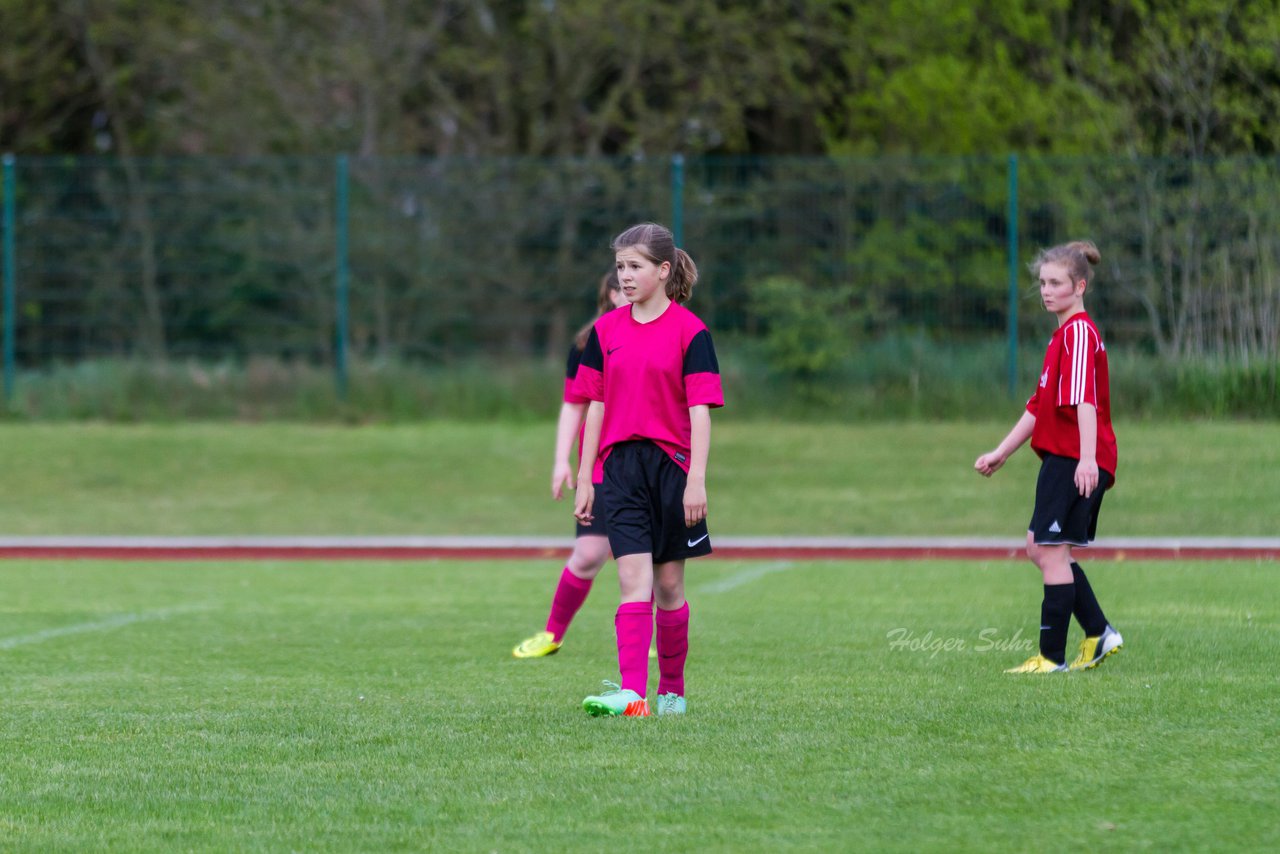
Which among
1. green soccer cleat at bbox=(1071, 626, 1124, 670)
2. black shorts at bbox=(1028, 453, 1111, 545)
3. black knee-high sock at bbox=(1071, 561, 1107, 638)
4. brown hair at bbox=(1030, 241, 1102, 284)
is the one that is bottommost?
green soccer cleat at bbox=(1071, 626, 1124, 670)

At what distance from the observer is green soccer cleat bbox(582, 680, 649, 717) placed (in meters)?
6.21

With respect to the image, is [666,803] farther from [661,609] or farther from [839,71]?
[839,71]

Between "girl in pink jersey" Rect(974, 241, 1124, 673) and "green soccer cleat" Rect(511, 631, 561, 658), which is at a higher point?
"girl in pink jersey" Rect(974, 241, 1124, 673)

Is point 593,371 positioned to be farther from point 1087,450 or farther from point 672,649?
point 1087,450

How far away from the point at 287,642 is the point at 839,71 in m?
19.1

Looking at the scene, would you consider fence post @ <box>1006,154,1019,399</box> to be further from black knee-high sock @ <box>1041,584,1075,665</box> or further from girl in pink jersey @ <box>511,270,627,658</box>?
black knee-high sock @ <box>1041,584,1075,665</box>

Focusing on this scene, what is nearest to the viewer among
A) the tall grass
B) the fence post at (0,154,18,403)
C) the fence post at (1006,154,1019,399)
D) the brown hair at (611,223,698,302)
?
the brown hair at (611,223,698,302)

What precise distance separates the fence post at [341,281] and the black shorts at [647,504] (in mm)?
14387

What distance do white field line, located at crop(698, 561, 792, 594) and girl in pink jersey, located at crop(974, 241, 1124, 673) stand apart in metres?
3.96

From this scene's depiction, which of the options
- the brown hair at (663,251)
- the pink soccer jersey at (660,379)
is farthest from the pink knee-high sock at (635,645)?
the brown hair at (663,251)

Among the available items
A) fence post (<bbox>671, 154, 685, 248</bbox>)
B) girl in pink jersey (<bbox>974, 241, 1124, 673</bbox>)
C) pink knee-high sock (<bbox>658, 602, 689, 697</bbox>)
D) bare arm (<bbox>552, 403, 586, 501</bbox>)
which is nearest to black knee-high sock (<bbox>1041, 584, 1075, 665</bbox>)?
girl in pink jersey (<bbox>974, 241, 1124, 673</bbox>)

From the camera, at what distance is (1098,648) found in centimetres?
738

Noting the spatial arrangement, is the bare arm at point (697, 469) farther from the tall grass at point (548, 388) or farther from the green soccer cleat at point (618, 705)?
the tall grass at point (548, 388)

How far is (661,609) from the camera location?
653 centimetres
